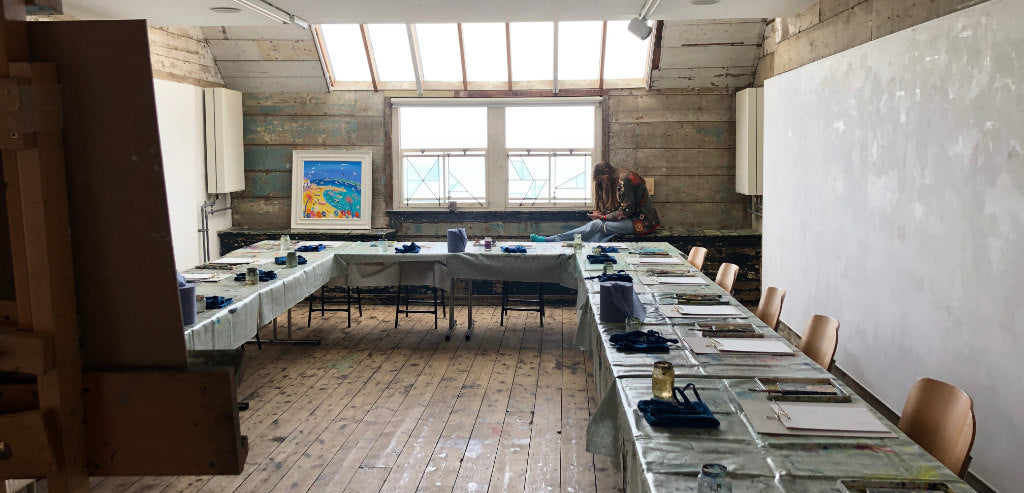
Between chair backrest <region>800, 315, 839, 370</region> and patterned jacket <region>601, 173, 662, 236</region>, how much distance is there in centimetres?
464

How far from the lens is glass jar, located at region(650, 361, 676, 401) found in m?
2.86

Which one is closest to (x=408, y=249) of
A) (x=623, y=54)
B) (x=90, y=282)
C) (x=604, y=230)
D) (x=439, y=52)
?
(x=604, y=230)

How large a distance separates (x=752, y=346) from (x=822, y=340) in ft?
1.53

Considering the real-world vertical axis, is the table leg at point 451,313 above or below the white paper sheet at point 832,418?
below

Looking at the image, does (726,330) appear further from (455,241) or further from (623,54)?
(623,54)

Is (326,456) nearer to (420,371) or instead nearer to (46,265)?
(420,371)

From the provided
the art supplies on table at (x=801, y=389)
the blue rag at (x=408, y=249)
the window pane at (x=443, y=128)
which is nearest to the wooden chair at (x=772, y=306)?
the art supplies on table at (x=801, y=389)

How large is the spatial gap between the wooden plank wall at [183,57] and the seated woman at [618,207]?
3.97m

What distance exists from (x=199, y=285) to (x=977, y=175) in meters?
4.56

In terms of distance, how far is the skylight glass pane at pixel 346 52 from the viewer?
8.84 metres

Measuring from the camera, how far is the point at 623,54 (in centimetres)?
890

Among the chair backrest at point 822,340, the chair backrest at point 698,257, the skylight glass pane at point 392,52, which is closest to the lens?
the chair backrest at point 822,340

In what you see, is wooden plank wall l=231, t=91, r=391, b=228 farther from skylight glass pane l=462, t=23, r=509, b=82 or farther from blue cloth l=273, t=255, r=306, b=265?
blue cloth l=273, t=255, r=306, b=265

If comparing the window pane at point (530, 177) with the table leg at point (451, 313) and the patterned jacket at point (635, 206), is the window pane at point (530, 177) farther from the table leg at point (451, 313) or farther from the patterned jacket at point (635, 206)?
the table leg at point (451, 313)
